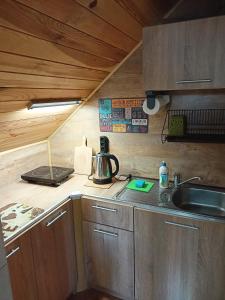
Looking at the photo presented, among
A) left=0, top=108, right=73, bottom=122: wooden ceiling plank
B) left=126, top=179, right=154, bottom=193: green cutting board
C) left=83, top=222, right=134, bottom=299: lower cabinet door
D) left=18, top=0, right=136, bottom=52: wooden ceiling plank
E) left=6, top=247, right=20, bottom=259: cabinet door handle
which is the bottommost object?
left=83, top=222, right=134, bottom=299: lower cabinet door

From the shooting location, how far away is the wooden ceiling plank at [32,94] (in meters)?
1.29

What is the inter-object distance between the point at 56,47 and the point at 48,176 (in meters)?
1.15

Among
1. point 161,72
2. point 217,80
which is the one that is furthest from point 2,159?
point 217,80

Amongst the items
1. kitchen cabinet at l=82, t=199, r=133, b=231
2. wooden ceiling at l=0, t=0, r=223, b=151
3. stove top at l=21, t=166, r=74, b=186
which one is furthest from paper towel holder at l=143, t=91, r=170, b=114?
stove top at l=21, t=166, r=74, b=186

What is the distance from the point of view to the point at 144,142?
1.97 meters

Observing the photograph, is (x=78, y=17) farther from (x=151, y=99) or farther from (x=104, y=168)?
(x=104, y=168)

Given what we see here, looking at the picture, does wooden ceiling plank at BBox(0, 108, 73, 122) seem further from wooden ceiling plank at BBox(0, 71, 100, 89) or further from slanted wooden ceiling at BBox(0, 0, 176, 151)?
wooden ceiling plank at BBox(0, 71, 100, 89)

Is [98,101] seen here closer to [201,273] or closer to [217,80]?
[217,80]

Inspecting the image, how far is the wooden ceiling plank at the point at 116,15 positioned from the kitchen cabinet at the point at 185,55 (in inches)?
4.2

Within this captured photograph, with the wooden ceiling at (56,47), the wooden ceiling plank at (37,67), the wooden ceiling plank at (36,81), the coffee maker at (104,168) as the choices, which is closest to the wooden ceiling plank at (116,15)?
the wooden ceiling at (56,47)

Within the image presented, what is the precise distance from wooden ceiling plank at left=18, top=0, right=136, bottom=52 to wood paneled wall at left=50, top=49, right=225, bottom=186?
506mm

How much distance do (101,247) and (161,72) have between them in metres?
1.29

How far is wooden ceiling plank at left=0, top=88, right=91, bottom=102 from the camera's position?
1287mm

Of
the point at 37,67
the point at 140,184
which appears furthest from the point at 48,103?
the point at 140,184
